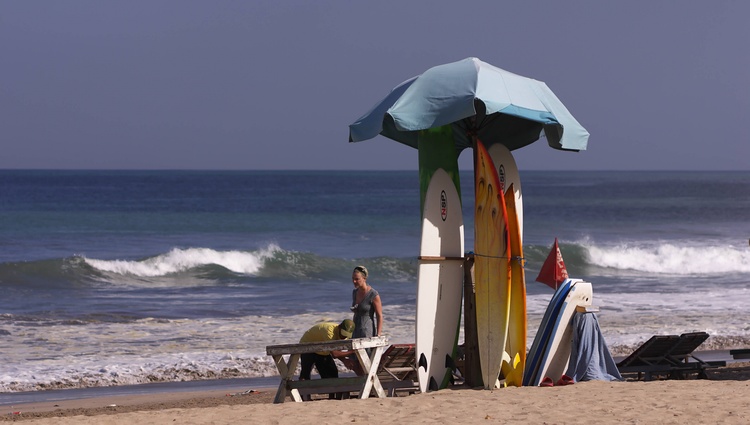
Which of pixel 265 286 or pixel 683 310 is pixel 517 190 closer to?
pixel 683 310

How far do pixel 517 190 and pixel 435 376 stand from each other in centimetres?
191

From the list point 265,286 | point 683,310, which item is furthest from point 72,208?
point 683,310

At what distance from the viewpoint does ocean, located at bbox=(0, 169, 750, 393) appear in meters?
13.6

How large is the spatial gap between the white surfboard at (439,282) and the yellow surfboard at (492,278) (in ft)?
0.77

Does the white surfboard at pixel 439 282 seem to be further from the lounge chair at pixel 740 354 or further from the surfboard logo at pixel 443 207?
the lounge chair at pixel 740 354

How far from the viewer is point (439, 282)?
9.49 metres

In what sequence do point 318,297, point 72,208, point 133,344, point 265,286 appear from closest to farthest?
1. point 133,344
2. point 318,297
3. point 265,286
4. point 72,208

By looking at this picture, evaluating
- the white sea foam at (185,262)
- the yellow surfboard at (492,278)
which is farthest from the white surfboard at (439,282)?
the white sea foam at (185,262)

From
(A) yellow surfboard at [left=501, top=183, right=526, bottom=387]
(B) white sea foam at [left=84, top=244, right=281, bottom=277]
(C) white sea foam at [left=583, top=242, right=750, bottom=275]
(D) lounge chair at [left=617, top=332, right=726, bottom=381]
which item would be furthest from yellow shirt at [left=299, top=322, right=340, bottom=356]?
(C) white sea foam at [left=583, top=242, right=750, bottom=275]

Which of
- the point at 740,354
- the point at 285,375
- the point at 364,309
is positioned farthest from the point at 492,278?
the point at 740,354

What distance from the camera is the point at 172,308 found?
60.7 ft

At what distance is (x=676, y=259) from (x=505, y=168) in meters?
23.3

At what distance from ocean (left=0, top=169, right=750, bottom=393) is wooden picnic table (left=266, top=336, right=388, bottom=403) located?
3.49 m

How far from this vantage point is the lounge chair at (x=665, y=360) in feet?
34.1
